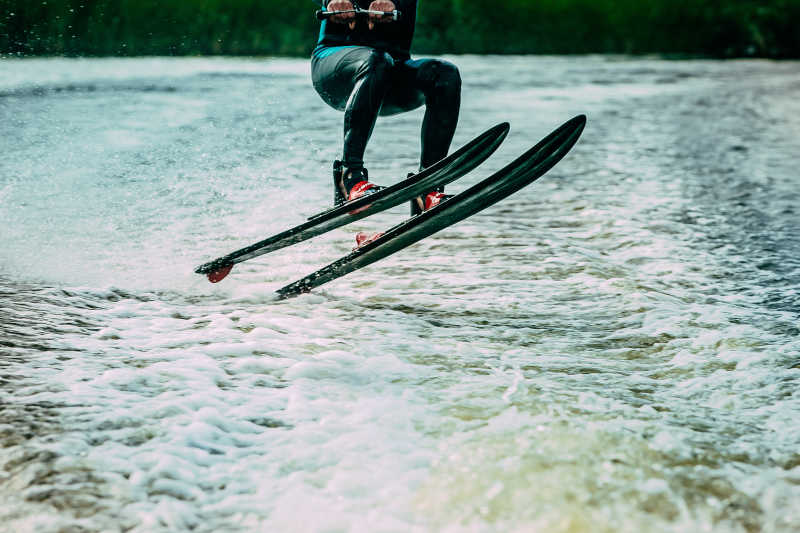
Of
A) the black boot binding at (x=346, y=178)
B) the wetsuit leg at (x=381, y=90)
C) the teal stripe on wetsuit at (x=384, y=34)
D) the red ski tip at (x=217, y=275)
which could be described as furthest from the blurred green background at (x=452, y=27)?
the red ski tip at (x=217, y=275)

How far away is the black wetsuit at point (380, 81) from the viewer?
14.0 ft

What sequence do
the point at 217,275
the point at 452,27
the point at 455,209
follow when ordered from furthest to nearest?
the point at 452,27, the point at 217,275, the point at 455,209

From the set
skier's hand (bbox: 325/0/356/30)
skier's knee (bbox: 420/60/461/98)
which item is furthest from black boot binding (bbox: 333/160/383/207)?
skier's hand (bbox: 325/0/356/30)

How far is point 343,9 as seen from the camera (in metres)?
4.40

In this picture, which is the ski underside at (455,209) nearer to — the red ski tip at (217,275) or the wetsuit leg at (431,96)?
the red ski tip at (217,275)

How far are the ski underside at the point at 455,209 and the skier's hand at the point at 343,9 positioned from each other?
113cm

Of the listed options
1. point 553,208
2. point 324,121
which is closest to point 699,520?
point 553,208

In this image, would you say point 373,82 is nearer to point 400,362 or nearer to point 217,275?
point 217,275

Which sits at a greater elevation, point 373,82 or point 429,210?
point 373,82

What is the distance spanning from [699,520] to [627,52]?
93.5ft

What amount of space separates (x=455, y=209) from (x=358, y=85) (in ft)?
2.71

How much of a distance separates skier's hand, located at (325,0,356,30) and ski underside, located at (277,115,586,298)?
1.13 meters

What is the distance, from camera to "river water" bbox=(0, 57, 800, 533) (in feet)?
7.56

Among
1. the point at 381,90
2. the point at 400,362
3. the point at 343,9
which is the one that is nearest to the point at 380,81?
the point at 381,90
